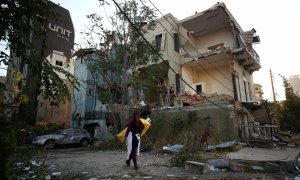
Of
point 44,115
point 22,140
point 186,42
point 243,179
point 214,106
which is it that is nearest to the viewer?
point 22,140

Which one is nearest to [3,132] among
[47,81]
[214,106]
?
[47,81]

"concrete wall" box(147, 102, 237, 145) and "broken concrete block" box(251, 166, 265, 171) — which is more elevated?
"concrete wall" box(147, 102, 237, 145)

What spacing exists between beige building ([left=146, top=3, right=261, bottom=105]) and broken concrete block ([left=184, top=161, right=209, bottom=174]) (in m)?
11.1

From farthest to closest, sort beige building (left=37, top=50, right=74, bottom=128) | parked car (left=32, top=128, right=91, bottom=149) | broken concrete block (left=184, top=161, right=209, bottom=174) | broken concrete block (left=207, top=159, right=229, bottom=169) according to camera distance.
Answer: beige building (left=37, top=50, right=74, bottom=128) < parked car (left=32, top=128, right=91, bottom=149) < broken concrete block (left=207, top=159, right=229, bottom=169) < broken concrete block (left=184, top=161, right=209, bottom=174)

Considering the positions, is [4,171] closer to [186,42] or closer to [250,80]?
[186,42]

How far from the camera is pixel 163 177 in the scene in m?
4.64

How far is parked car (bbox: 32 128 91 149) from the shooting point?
13898 millimetres

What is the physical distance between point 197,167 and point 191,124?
7.50 m

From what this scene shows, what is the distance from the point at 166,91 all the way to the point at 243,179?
13.0 meters

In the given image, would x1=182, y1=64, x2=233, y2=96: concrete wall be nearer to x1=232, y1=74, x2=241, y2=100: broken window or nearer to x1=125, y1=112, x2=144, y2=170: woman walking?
x1=232, y1=74, x2=241, y2=100: broken window

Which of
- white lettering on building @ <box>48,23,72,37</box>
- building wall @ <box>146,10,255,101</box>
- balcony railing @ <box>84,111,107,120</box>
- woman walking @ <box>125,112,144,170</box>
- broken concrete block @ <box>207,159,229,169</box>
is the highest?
white lettering on building @ <box>48,23,72,37</box>

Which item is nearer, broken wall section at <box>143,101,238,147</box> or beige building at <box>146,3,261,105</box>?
broken wall section at <box>143,101,238,147</box>

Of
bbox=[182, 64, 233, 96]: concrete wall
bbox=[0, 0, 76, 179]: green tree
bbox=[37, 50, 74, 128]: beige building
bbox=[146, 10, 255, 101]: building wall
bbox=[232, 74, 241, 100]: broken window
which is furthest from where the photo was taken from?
bbox=[37, 50, 74, 128]: beige building

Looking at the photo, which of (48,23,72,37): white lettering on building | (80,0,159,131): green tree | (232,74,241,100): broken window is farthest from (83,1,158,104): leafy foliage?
(48,23,72,37): white lettering on building
